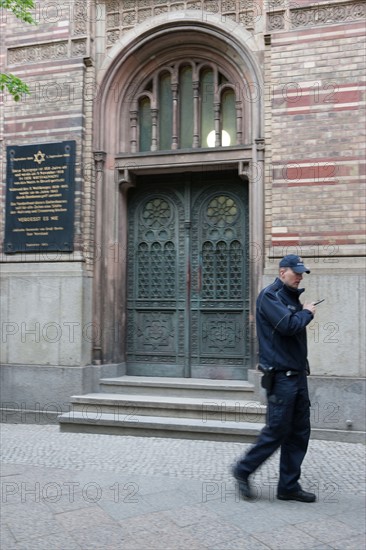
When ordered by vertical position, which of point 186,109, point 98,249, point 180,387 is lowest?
point 180,387

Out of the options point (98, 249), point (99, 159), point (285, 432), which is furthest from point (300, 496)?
point (99, 159)

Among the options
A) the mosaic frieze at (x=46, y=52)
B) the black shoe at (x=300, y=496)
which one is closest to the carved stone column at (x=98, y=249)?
the mosaic frieze at (x=46, y=52)

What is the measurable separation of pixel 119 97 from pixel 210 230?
2647 mm

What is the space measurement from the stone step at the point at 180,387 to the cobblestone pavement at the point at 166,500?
110 cm

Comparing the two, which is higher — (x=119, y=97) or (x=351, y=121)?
(x=119, y=97)

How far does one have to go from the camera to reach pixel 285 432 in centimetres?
505

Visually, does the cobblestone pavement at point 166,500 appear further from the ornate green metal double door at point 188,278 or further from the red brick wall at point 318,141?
the red brick wall at point 318,141

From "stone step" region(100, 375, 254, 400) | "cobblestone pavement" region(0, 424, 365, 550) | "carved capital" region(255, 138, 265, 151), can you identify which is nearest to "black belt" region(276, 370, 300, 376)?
"cobblestone pavement" region(0, 424, 365, 550)

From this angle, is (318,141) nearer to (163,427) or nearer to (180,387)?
(180,387)

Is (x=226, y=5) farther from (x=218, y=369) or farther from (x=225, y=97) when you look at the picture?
(x=218, y=369)

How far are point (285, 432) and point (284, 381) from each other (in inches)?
17.3

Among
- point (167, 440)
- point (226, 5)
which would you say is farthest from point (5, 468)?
point (226, 5)

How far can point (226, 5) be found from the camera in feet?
29.2

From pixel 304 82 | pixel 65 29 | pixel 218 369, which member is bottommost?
pixel 218 369
